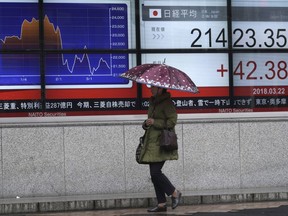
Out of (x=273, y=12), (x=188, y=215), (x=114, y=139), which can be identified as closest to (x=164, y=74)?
(x=188, y=215)

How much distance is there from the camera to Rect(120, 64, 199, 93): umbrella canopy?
799 centimetres

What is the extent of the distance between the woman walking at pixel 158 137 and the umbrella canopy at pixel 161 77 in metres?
0.32

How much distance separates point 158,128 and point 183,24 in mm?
3205

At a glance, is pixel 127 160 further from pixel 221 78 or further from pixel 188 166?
pixel 221 78

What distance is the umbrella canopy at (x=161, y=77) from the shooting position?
7992mm

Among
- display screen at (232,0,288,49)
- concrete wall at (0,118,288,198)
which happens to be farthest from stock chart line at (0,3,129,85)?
display screen at (232,0,288,49)

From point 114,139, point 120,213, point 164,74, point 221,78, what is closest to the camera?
point 164,74

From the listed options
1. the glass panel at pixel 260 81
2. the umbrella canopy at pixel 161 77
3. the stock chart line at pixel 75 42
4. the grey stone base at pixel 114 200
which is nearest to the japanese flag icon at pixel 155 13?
the stock chart line at pixel 75 42

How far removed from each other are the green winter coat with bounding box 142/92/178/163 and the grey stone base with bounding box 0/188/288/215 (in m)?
1.36

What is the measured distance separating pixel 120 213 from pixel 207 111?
2922 mm

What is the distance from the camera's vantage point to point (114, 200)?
9.48 metres

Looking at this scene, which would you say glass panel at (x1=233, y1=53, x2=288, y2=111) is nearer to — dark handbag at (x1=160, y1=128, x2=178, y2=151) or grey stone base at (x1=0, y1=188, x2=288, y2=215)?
grey stone base at (x1=0, y1=188, x2=288, y2=215)

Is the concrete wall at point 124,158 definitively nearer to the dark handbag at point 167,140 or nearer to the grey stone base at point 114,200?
the grey stone base at point 114,200

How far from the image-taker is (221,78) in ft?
36.7
